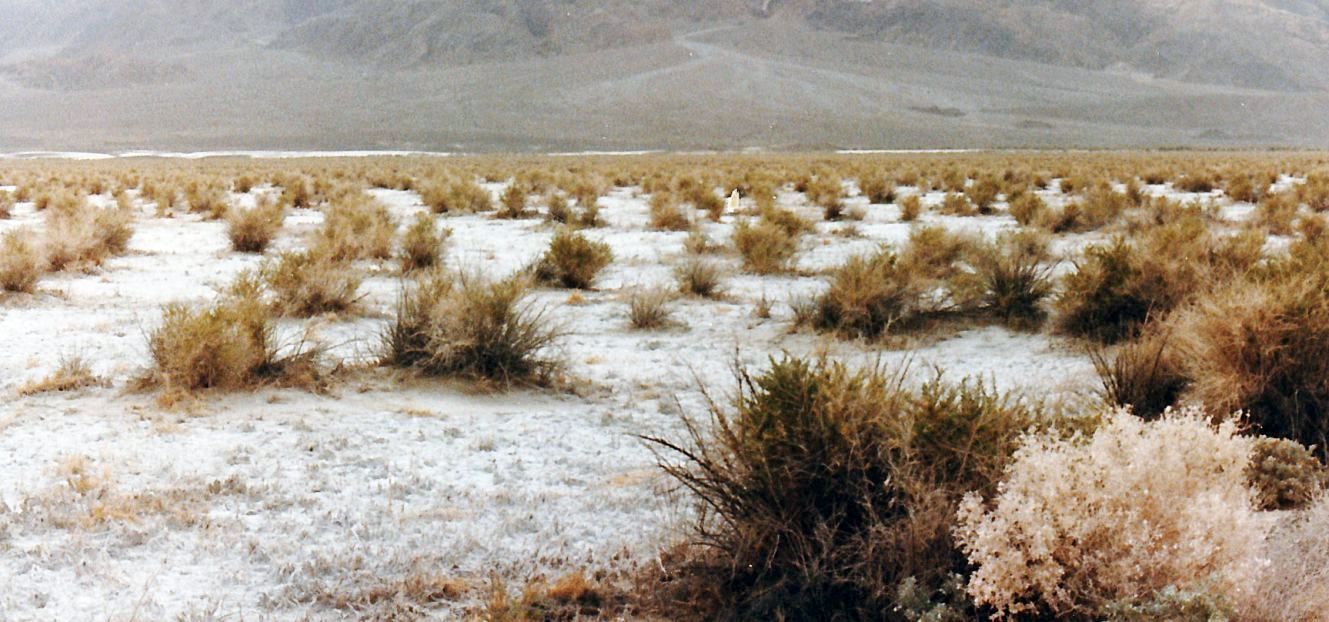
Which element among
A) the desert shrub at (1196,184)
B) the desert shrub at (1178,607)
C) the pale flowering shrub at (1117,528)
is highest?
the pale flowering shrub at (1117,528)

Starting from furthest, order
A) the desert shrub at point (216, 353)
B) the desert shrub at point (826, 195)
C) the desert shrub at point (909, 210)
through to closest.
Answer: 1. the desert shrub at point (826, 195)
2. the desert shrub at point (909, 210)
3. the desert shrub at point (216, 353)

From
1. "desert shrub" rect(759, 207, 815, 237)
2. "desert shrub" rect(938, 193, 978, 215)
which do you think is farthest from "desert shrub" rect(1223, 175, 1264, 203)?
"desert shrub" rect(759, 207, 815, 237)

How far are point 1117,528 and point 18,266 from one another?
10.6 metres

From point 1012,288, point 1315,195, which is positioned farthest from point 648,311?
point 1315,195

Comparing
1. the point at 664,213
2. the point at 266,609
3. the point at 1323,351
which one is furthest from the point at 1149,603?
the point at 664,213

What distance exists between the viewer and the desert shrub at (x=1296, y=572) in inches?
129

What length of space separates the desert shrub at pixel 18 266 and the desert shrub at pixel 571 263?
5017 mm

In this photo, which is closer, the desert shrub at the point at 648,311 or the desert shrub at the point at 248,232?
the desert shrub at the point at 648,311

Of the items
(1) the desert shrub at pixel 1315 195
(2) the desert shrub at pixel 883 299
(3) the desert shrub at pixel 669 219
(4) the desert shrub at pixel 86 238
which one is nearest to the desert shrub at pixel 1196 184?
(1) the desert shrub at pixel 1315 195

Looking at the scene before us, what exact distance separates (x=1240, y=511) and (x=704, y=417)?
12.6 feet

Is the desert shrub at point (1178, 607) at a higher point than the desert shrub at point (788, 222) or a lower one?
higher

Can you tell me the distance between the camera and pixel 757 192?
24.6m

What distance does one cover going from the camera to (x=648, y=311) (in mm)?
9766

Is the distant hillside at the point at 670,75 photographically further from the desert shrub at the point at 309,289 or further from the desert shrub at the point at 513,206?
the desert shrub at the point at 309,289
